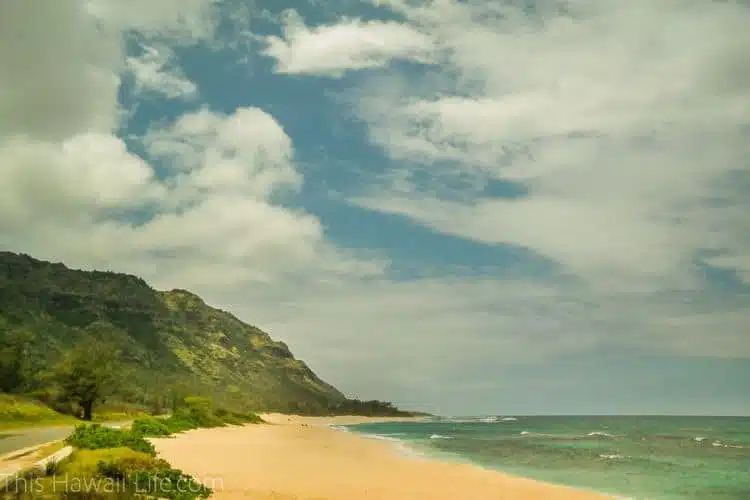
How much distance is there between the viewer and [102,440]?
24734mm

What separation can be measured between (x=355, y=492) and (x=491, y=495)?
5.93 m

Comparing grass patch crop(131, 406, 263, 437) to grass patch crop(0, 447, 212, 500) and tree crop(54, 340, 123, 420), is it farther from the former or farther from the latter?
grass patch crop(0, 447, 212, 500)

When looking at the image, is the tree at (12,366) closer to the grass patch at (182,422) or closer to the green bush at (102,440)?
the grass patch at (182,422)

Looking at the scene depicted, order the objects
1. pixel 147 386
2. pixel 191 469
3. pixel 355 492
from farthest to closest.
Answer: pixel 147 386, pixel 191 469, pixel 355 492

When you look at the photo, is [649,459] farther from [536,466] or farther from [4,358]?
[4,358]

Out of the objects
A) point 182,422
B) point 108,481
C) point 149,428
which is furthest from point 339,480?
point 182,422

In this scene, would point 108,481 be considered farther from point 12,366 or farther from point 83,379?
point 12,366

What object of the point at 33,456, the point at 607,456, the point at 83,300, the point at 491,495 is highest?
the point at 83,300

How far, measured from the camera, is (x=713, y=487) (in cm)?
3328

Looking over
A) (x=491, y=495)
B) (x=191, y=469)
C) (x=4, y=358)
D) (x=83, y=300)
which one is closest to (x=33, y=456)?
(x=191, y=469)

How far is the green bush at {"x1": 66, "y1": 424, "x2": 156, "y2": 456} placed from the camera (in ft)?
79.3

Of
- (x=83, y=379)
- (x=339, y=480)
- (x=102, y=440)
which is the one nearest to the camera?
(x=102, y=440)

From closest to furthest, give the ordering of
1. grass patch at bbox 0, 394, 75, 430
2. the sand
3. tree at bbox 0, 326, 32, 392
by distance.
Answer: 1. the sand
2. grass patch at bbox 0, 394, 75, 430
3. tree at bbox 0, 326, 32, 392

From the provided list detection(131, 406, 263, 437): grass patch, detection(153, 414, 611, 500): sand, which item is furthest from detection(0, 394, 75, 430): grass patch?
detection(153, 414, 611, 500): sand
